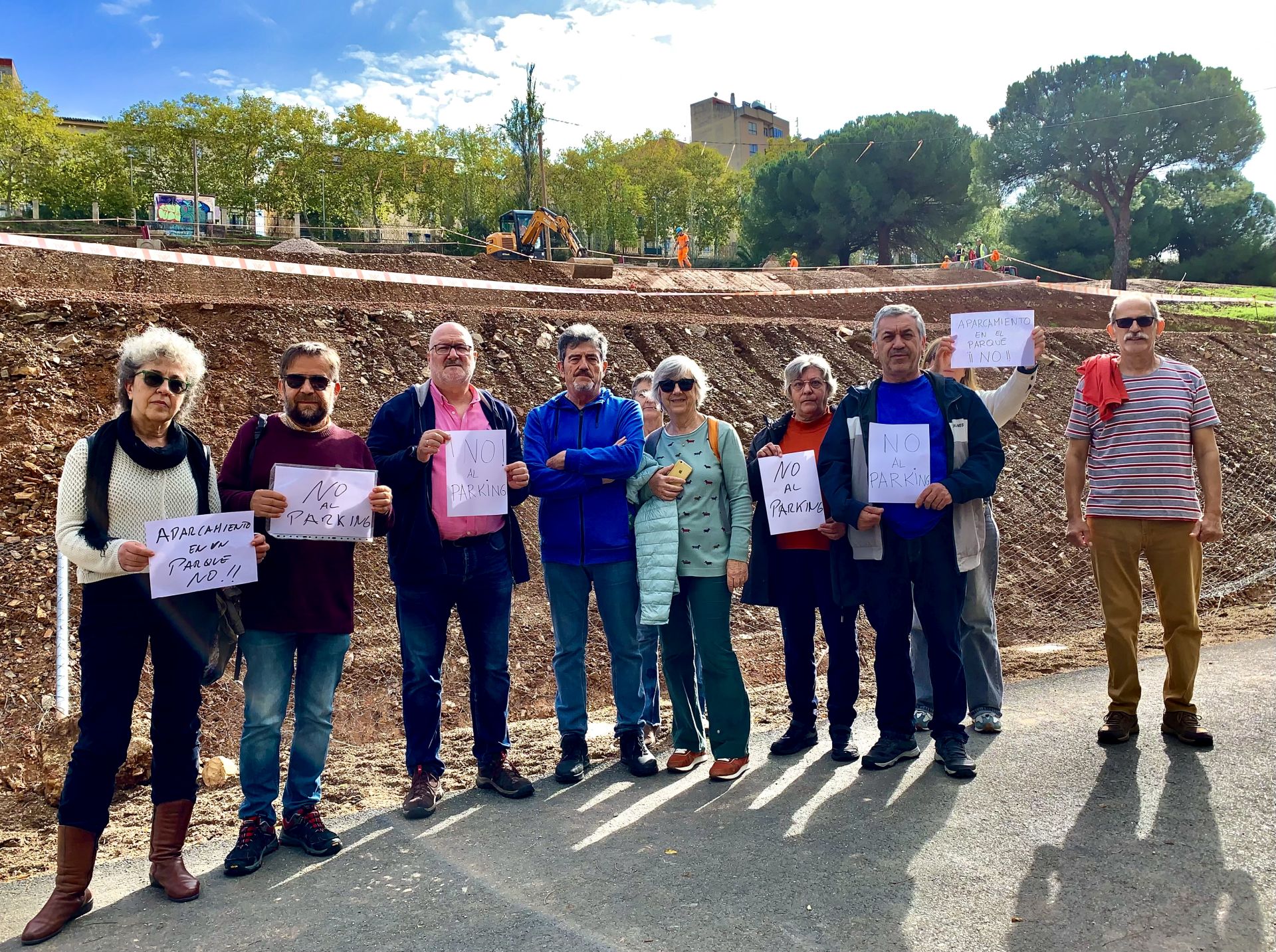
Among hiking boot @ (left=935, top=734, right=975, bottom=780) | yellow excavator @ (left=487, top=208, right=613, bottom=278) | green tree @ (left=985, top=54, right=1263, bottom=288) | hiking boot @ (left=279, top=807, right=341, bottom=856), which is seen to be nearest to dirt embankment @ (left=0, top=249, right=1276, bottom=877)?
hiking boot @ (left=279, top=807, right=341, bottom=856)

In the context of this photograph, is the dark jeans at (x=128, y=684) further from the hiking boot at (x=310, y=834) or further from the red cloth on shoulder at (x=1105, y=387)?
the red cloth on shoulder at (x=1105, y=387)

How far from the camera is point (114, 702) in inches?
144

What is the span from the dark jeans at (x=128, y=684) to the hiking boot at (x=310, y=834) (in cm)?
47

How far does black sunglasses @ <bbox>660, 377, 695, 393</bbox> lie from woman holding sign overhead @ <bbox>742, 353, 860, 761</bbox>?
481mm

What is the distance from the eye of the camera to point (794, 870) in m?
3.75

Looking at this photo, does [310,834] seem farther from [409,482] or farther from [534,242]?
[534,242]

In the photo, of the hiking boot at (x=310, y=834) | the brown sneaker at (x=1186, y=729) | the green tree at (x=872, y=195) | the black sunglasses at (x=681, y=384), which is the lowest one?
the brown sneaker at (x=1186, y=729)

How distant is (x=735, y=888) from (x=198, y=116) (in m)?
60.4

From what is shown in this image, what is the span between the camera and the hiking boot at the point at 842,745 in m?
5.05

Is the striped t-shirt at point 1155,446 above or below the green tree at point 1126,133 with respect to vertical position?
below

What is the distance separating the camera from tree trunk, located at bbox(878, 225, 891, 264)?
4972cm

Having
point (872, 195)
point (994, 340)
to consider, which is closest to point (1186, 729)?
point (994, 340)

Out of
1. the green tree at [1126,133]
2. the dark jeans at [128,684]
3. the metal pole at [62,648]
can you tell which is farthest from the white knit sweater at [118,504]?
the green tree at [1126,133]

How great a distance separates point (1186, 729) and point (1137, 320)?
210cm
